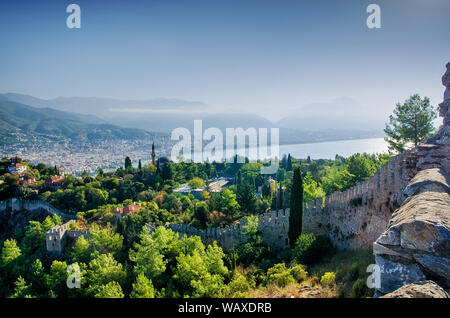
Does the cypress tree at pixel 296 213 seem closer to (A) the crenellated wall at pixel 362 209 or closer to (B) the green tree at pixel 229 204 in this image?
(A) the crenellated wall at pixel 362 209

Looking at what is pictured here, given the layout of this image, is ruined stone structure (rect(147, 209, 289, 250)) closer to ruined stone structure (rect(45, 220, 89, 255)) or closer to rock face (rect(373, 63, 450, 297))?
ruined stone structure (rect(45, 220, 89, 255))

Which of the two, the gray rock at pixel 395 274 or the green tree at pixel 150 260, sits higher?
the gray rock at pixel 395 274

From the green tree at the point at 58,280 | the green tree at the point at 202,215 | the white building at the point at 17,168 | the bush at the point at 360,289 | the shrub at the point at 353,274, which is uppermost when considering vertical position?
the white building at the point at 17,168

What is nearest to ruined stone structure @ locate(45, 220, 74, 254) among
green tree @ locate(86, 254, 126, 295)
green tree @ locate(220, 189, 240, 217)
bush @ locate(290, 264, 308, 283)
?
green tree @ locate(86, 254, 126, 295)

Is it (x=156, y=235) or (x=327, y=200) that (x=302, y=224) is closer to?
(x=327, y=200)

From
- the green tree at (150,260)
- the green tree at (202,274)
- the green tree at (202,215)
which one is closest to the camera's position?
the green tree at (202,274)

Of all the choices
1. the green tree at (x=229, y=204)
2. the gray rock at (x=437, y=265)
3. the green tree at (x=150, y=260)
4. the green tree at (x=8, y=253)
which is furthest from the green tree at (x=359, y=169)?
the green tree at (x=8, y=253)

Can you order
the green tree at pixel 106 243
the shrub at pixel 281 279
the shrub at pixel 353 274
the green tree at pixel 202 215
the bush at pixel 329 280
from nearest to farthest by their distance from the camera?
the shrub at pixel 353 274 < the bush at pixel 329 280 < the shrub at pixel 281 279 < the green tree at pixel 106 243 < the green tree at pixel 202 215
